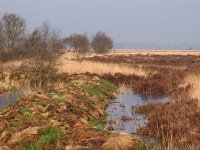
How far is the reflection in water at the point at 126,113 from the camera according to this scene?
37.6 ft

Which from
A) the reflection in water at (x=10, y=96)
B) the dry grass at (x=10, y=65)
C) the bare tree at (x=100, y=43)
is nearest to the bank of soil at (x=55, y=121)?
the reflection in water at (x=10, y=96)

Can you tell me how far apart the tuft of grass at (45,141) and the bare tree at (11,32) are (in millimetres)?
17868

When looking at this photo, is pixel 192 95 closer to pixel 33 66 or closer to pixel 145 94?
pixel 145 94

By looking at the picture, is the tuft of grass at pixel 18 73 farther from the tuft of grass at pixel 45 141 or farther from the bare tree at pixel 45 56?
the tuft of grass at pixel 45 141

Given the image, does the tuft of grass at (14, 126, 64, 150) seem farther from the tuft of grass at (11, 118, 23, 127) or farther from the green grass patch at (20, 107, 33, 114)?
the green grass patch at (20, 107, 33, 114)

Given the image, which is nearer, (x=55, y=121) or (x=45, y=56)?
(x=55, y=121)

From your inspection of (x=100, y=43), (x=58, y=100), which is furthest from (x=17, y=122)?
(x=100, y=43)

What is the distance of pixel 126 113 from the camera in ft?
45.3

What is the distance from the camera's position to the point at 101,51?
72.9m

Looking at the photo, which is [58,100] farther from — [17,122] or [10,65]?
[10,65]

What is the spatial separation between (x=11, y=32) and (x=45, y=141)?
19.8 m

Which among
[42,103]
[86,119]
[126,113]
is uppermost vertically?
[42,103]

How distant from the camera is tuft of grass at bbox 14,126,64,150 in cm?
810

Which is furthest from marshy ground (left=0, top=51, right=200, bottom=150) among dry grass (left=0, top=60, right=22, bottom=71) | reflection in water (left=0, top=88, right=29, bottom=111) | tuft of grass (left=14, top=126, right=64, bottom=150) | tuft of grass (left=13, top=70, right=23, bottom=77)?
dry grass (left=0, top=60, right=22, bottom=71)
